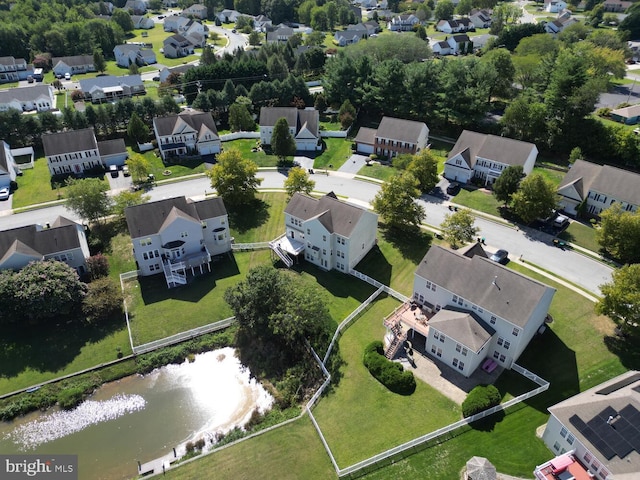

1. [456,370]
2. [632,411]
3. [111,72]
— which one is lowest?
[111,72]

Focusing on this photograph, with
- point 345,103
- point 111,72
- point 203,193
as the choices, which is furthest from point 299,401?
point 111,72

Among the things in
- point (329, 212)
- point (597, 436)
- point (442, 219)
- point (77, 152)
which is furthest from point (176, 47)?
point (597, 436)

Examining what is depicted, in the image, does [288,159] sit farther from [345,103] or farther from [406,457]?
[406,457]

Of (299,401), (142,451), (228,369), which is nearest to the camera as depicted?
(142,451)

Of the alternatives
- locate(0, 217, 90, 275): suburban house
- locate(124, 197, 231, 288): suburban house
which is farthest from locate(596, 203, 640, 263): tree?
locate(0, 217, 90, 275): suburban house

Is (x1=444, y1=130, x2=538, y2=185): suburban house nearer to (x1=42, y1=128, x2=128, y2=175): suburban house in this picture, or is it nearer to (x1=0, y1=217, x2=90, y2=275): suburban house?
(x1=0, y1=217, x2=90, y2=275): suburban house
